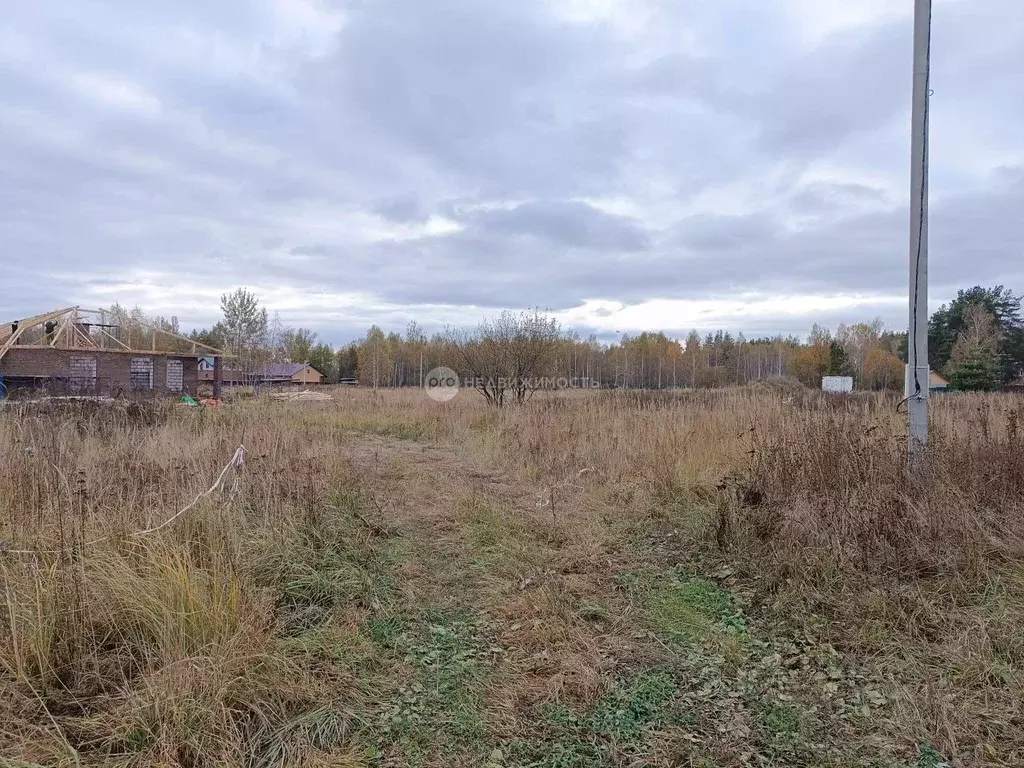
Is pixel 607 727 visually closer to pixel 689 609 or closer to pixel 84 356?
pixel 689 609

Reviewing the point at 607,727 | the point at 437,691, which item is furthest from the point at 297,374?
the point at 607,727

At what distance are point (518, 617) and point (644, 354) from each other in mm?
60224

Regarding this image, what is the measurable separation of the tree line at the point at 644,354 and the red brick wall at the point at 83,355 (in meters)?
2.92

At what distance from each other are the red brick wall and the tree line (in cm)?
292

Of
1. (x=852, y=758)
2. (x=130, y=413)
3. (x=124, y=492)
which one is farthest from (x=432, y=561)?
(x=130, y=413)

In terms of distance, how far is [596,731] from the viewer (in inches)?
78.2

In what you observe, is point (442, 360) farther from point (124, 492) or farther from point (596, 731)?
point (596, 731)

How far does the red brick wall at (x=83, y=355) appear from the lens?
22.6 meters

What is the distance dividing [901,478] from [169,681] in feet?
14.0

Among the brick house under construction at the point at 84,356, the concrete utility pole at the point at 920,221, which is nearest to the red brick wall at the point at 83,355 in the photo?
the brick house under construction at the point at 84,356

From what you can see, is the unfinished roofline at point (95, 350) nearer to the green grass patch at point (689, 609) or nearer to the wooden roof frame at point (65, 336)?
the wooden roof frame at point (65, 336)

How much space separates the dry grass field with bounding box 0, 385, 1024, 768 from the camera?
6.23 ft
